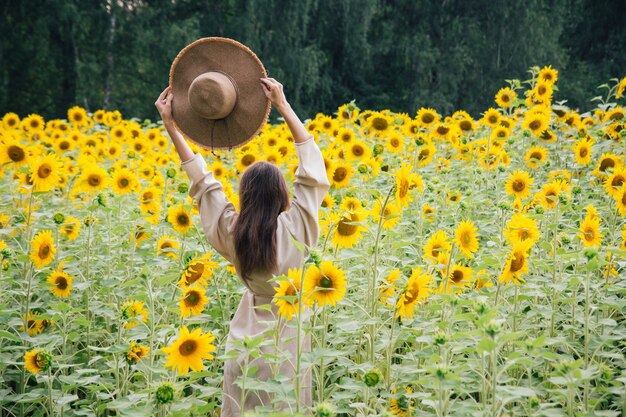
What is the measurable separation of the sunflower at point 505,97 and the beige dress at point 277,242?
308 cm

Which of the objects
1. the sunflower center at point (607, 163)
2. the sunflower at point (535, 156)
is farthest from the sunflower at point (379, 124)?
the sunflower center at point (607, 163)

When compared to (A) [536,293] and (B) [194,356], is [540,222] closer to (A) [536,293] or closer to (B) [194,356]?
(A) [536,293]

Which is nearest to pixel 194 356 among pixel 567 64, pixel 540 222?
pixel 540 222

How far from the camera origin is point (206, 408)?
227cm

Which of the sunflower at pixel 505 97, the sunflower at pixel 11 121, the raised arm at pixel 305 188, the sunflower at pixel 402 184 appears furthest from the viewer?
the sunflower at pixel 11 121

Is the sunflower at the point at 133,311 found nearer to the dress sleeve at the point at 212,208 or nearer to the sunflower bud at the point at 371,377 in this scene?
the dress sleeve at the point at 212,208

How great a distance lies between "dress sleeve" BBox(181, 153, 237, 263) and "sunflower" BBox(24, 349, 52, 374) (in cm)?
69

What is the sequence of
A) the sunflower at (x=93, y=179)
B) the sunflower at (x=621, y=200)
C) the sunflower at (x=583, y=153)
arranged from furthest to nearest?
1. the sunflower at (x=583, y=153)
2. the sunflower at (x=93, y=179)
3. the sunflower at (x=621, y=200)

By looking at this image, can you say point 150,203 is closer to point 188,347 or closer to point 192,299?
point 192,299

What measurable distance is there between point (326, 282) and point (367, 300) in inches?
28.6

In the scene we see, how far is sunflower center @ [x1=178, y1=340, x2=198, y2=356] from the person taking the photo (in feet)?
7.05

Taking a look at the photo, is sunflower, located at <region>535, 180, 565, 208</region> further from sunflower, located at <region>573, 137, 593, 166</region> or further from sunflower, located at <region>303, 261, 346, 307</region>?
sunflower, located at <region>303, 261, 346, 307</region>

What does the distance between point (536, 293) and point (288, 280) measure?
1039 millimetres

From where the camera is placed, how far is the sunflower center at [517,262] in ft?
7.65
